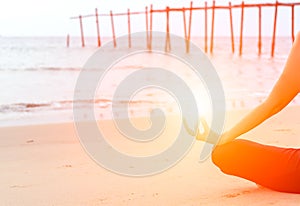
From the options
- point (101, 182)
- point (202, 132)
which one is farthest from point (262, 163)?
point (101, 182)

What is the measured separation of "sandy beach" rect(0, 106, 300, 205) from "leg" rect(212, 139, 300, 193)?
0.07 meters

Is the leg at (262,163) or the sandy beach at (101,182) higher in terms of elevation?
the leg at (262,163)

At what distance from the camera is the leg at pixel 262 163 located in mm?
2875

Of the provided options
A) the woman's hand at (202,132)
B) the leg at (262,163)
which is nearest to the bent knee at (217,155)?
the leg at (262,163)

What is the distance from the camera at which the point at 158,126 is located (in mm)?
6355

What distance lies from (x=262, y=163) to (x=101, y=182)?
132 centimetres

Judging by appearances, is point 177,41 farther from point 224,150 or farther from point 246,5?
point 224,150

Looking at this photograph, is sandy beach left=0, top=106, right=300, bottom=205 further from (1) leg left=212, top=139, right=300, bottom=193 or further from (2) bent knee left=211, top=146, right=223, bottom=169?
(2) bent knee left=211, top=146, right=223, bottom=169

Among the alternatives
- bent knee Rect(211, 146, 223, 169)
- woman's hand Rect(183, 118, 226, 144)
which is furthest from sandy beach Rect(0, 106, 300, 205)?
woman's hand Rect(183, 118, 226, 144)

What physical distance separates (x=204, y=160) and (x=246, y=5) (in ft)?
76.7

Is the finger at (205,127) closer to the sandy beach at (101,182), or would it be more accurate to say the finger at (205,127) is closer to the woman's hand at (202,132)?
the woman's hand at (202,132)

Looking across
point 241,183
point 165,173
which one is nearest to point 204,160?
point 165,173

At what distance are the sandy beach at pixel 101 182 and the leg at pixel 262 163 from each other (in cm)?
7

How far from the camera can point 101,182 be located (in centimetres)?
375
